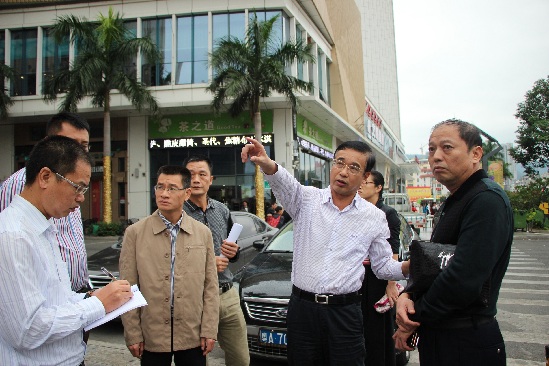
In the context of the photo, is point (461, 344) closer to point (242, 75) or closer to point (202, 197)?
point (202, 197)

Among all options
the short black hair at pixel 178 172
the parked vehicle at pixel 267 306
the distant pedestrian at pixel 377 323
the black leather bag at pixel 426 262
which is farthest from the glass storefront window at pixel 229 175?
the black leather bag at pixel 426 262

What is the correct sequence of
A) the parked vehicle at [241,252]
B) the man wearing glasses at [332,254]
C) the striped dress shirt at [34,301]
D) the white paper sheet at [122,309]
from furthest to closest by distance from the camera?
the parked vehicle at [241,252] < the man wearing glasses at [332,254] < the white paper sheet at [122,309] < the striped dress shirt at [34,301]

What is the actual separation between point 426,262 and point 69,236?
2.10m

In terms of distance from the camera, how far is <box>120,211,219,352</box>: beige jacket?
2.61m

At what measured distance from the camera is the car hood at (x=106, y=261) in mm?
5893

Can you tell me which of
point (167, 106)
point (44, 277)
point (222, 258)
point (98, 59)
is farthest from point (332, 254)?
point (167, 106)

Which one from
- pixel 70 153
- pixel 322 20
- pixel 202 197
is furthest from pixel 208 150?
pixel 70 153

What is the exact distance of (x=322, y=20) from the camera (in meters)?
26.6

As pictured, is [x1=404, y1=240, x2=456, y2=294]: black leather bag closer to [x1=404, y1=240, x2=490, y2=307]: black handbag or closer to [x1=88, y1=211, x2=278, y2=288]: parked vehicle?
[x1=404, y1=240, x2=490, y2=307]: black handbag

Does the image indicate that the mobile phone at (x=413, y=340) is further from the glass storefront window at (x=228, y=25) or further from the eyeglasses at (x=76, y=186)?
the glass storefront window at (x=228, y=25)

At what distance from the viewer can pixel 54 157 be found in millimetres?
1830

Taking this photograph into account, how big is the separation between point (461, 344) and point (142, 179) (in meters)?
22.6

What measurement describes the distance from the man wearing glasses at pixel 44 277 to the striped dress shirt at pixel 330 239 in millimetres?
1181

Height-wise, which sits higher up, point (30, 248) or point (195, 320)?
point (30, 248)
